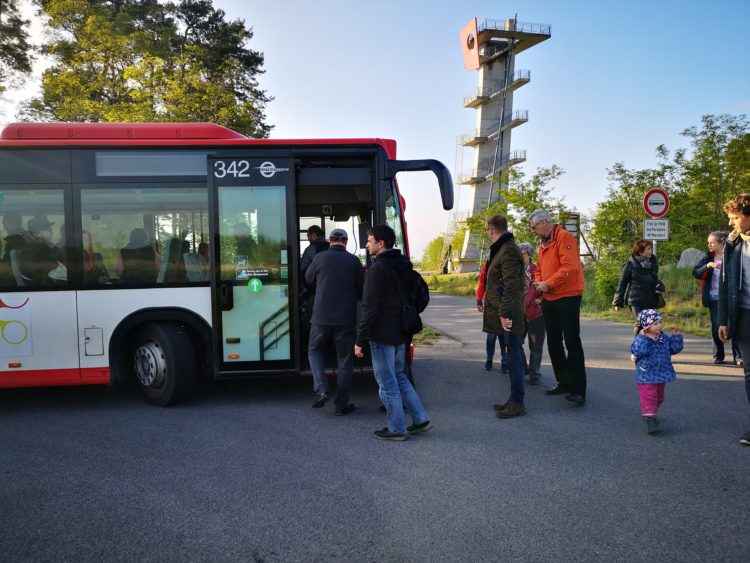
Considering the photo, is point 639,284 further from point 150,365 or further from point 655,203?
point 150,365

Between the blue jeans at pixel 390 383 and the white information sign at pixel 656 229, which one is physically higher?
the white information sign at pixel 656 229

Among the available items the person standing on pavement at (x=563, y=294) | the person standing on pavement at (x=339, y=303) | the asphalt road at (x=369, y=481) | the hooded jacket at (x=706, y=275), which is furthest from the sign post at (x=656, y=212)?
the person standing on pavement at (x=339, y=303)

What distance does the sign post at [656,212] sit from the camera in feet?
41.3

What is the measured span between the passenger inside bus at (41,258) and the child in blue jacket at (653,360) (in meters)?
5.91

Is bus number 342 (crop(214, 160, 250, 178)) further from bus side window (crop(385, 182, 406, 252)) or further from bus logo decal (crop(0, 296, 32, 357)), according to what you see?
bus logo decal (crop(0, 296, 32, 357))

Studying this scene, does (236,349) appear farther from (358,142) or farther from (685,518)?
(685,518)

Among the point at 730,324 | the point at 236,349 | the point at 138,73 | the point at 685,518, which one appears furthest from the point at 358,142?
the point at 138,73

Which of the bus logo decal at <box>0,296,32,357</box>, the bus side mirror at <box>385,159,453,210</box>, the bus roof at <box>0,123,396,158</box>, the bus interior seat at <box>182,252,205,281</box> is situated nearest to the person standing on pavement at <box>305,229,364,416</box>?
the bus side mirror at <box>385,159,453,210</box>

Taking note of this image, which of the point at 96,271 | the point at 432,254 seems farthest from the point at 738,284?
the point at 432,254

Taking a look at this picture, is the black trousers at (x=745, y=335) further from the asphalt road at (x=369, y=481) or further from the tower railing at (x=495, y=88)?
the tower railing at (x=495, y=88)

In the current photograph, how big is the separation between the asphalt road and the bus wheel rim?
12.7 inches

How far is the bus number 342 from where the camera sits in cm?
645

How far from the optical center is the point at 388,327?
504cm

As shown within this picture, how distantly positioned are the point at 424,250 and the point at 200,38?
5382cm
